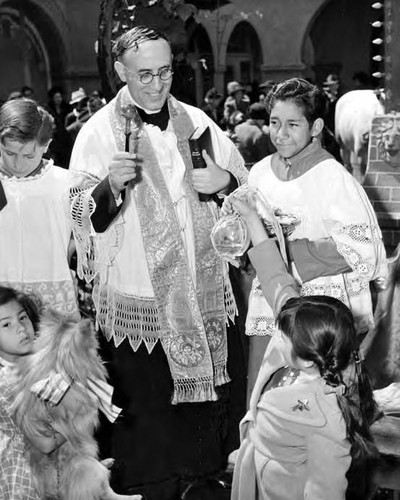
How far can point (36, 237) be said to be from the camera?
4.08 metres

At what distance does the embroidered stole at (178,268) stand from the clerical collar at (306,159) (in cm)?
41

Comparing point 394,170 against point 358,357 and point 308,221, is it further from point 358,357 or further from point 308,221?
point 358,357

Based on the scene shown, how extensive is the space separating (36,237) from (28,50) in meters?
16.9

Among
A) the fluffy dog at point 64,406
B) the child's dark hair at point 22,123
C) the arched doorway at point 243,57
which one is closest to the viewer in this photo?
the fluffy dog at point 64,406

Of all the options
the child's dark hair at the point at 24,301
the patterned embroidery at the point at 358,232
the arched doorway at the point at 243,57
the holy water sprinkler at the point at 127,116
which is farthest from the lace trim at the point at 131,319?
the arched doorway at the point at 243,57

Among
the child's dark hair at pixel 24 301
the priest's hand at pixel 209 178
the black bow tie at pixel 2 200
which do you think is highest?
the priest's hand at pixel 209 178

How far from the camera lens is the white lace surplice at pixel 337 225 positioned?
3.34 m

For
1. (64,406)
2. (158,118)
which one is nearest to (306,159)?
(158,118)

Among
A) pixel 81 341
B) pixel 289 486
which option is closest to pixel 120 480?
pixel 81 341

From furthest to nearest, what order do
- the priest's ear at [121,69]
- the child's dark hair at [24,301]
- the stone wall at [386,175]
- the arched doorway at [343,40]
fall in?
the arched doorway at [343,40]
the stone wall at [386,175]
the priest's ear at [121,69]
the child's dark hair at [24,301]

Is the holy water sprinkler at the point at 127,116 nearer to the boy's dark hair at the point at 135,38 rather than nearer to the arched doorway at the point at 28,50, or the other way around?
the boy's dark hair at the point at 135,38

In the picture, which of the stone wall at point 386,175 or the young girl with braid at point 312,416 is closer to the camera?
the young girl with braid at point 312,416

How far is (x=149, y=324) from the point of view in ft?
12.3

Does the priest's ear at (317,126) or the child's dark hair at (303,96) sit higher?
the child's dark hair at (303,96)
